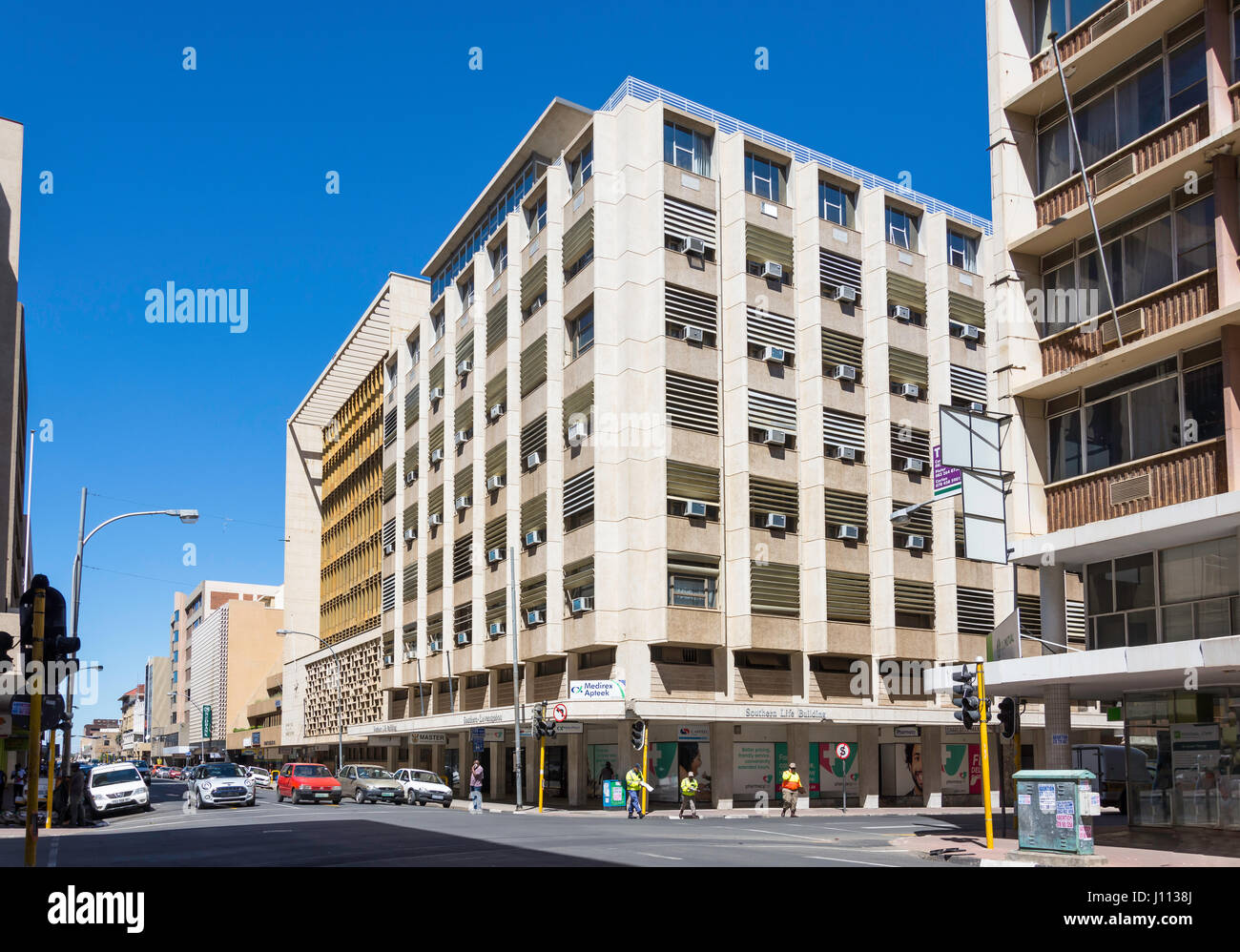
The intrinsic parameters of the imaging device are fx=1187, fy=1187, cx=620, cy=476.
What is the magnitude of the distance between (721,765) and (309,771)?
15595 millimetres

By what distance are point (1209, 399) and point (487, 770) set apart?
126ft

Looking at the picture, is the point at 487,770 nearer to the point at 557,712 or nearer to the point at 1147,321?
the point at 557,712

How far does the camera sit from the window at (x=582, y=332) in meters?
44.8

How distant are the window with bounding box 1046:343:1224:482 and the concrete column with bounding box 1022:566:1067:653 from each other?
2.01 meters

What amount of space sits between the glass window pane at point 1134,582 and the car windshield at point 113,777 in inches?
1242

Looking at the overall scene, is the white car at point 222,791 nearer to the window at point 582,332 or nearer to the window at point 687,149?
the window at point 582,332

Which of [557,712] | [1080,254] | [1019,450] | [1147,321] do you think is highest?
[1080,254]

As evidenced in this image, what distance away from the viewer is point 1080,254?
24.8 m

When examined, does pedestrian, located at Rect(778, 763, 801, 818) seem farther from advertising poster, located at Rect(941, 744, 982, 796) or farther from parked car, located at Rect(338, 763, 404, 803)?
parked car, located at Rect(338, 763, 404, 803)

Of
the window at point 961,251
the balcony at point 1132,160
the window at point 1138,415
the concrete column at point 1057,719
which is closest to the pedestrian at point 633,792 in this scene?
the concrete column at point 1057,719

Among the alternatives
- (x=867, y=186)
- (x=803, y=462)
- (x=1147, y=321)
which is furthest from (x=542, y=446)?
(x=1147, y=321)

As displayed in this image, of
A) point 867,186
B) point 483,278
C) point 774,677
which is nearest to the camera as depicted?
point 774,677

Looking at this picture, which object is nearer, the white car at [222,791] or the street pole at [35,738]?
the street pole at [35,738]

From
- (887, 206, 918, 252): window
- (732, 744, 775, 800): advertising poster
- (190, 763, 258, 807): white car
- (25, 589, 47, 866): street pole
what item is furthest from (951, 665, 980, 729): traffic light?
(887, 206, 918, 252): window
